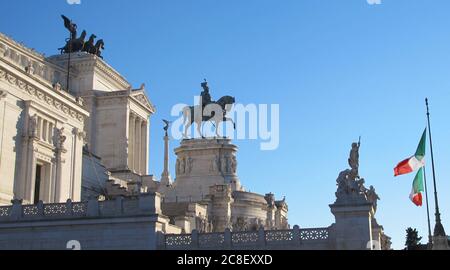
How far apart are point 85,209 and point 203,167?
3605cm

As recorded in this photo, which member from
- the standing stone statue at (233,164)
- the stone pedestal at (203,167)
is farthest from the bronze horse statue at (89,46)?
the standing stone statue at (233,164)

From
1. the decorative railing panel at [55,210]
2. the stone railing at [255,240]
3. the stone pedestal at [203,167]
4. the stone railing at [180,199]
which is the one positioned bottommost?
the stone railing at [255,240]

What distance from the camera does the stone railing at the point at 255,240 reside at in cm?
2953

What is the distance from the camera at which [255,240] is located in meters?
30.3

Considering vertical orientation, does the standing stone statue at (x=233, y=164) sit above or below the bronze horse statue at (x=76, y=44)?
below

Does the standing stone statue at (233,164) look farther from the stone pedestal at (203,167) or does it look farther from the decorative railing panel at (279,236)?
the decorative railing panel at (279,236)

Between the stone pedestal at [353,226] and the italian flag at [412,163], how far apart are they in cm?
750

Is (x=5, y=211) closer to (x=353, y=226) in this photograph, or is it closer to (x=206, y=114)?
(x=353, y=226)

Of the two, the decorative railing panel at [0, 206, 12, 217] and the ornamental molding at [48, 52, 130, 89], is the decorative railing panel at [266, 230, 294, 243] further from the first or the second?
the ornamental molding at [48, 52, 130, 89]

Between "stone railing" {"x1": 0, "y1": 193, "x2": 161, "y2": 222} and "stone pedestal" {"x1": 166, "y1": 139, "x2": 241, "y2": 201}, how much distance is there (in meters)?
32.8

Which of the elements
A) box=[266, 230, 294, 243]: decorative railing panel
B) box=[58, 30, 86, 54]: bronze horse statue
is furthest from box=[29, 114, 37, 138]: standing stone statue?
box=[58, 30, 86, 54]: bronze horse statue

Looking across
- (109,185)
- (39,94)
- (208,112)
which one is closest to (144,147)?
(208,112)

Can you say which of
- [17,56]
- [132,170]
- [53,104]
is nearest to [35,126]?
[53,104]

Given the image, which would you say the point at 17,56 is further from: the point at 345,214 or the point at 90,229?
the point at 345,214
